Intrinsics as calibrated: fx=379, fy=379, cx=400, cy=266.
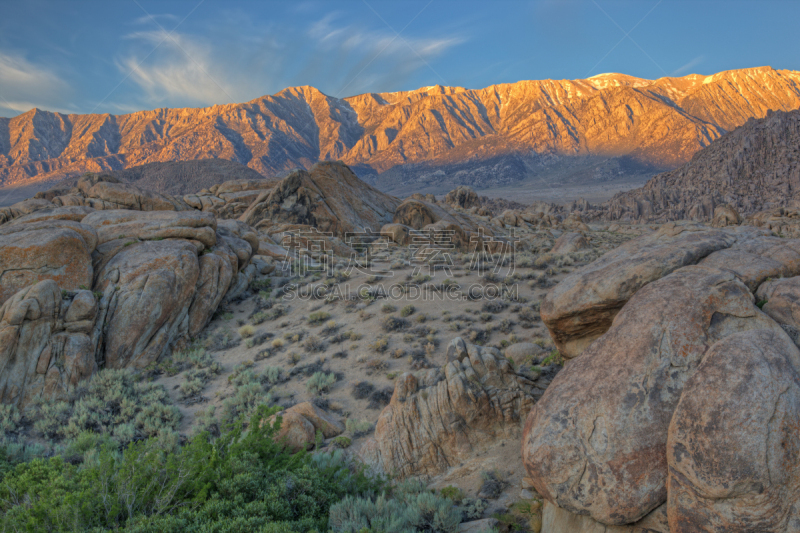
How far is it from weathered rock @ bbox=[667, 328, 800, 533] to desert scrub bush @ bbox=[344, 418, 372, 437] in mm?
5656

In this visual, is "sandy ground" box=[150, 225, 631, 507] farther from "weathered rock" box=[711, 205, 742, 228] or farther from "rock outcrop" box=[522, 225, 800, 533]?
"weathered rock" box=[711, 205, 742, 228]

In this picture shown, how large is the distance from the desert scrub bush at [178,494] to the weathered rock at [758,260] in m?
6.40

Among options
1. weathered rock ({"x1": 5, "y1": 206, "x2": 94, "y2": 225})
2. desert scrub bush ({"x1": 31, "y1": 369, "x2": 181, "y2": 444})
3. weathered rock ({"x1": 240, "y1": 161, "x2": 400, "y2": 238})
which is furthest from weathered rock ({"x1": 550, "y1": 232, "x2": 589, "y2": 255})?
weathered rock ({"x1": 5, "y1": 206, "x2": 94, "y2": 225})

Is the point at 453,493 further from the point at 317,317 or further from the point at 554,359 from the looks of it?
the point at 317,317

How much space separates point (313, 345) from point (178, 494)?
7.68 m

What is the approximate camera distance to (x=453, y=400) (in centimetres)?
662

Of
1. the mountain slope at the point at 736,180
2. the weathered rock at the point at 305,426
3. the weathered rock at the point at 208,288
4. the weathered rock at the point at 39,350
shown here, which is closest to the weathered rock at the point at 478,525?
the weathered rock at the point at 305,426

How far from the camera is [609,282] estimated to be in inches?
235

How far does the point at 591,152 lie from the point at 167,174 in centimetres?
16240

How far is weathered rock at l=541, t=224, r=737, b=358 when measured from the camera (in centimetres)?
581

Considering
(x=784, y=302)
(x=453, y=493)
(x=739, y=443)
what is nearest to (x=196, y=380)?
(x=453, y=493)

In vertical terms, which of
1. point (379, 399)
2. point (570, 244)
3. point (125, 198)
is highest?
point (125, 198)

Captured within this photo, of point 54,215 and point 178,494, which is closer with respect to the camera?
point 178,494

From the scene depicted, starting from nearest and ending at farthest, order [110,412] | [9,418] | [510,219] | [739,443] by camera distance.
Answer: [739,443]
[9,418]
[110,412]
[510,219]
